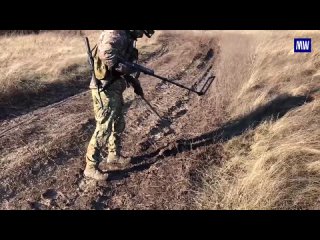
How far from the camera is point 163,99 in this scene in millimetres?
8414

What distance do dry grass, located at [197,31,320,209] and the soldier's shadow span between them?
11 cm

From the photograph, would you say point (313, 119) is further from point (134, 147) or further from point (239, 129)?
point (134, 147)

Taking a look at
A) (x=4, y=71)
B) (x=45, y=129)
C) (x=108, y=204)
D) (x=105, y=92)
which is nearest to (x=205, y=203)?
(x=108, y=204)

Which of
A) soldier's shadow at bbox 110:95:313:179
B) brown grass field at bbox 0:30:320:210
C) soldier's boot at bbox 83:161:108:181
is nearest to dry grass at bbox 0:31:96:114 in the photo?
brown grass field at bbox 0:30:320:210

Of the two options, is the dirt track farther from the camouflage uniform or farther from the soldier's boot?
the camouflage uniform

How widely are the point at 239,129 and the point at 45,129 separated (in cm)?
320

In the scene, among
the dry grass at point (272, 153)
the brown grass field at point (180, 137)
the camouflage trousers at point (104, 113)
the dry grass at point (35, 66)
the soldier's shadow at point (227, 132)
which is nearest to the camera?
the dry grass at point (272, 153)

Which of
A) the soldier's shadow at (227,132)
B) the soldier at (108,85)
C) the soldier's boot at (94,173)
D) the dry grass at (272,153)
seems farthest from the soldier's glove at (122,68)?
the dry grass at (272,153)

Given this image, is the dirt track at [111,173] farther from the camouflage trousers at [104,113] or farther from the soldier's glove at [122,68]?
the soldier's glove at [122,68]

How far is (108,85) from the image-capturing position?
5.10 meters

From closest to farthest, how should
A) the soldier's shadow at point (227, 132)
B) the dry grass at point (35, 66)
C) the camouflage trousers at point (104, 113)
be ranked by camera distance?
the camouflage trousers at point (104, 113)
the soldier's shadow at point (227, 132)
the dry grass at point (35, 66)

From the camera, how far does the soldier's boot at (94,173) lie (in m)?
5.23

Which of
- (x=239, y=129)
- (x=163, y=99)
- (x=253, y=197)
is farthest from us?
(x=163, y=99)

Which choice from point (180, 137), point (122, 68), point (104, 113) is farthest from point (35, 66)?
point (122, 68)
